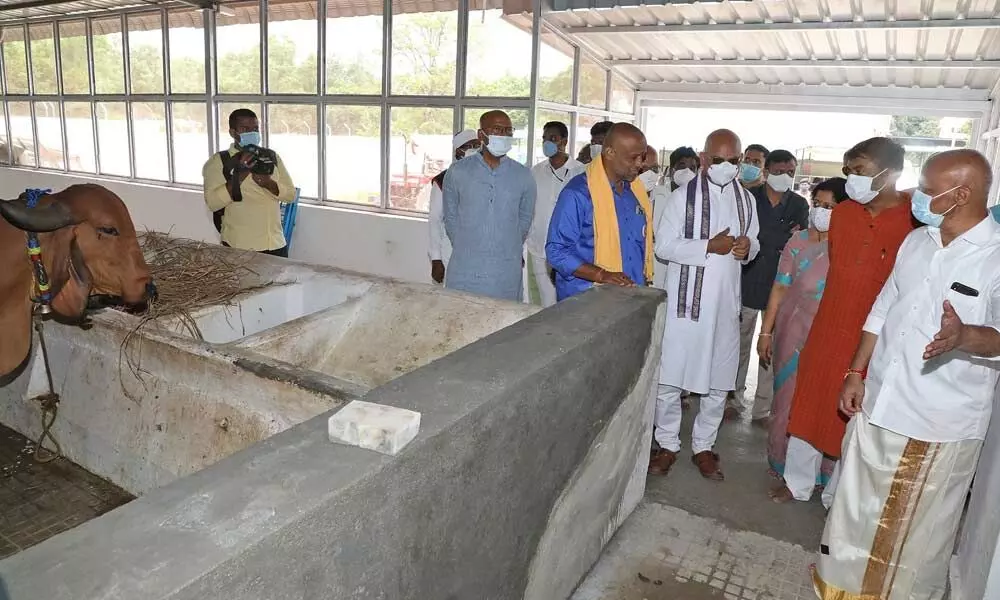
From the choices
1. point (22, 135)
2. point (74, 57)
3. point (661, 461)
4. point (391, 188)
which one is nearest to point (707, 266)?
point (661, 461)

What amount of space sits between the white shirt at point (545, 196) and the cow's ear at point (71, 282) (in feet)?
11.0

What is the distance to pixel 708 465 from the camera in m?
3.56

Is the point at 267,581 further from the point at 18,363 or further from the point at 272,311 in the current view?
the point at 272,311

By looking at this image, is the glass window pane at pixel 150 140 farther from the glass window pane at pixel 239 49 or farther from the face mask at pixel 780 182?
the face mask at pixel 780 182

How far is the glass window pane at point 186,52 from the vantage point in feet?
29.1

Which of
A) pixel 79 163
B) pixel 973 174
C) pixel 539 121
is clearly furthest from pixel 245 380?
pixel 79 163

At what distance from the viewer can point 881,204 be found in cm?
Result: 285

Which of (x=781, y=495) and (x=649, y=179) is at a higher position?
(x=649, y=179)

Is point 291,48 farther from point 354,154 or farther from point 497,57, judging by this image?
point 497,57

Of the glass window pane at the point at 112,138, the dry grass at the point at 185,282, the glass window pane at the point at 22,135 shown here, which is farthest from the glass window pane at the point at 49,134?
the dry grass at the point at 185,282

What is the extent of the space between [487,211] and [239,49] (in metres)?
6.17

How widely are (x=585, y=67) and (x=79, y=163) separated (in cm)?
831

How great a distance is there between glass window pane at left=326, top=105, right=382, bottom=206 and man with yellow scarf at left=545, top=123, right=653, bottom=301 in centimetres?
500

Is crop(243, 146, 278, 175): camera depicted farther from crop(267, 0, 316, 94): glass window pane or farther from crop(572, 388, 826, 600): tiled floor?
crop(267, 0, 316, 94): glass window pane
